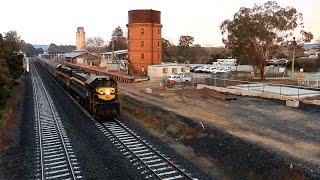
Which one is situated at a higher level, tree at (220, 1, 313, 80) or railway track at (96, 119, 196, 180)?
tree at (220, 1, 313, 80)

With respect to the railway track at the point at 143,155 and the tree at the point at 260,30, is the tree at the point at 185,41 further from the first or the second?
the railway track at the point at 143,155

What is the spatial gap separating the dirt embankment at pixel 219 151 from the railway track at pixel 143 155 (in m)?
1.51

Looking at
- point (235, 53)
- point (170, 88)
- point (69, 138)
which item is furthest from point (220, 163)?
point (235, 53)

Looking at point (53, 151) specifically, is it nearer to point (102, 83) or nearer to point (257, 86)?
point (102, 83)

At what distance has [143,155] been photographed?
16.2 metres

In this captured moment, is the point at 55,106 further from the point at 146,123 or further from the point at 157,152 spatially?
the point at 157,152

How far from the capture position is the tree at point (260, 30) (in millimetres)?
44438

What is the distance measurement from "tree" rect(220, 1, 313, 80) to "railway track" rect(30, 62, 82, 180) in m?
30.5

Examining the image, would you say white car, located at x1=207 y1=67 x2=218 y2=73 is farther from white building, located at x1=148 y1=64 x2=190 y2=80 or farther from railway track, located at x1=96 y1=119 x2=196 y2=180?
railway track, located at x1=96 y1=119 x2=196 y2=180

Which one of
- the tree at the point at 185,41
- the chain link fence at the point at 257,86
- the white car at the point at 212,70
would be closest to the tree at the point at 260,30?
the chain link fence at the point at 257,86

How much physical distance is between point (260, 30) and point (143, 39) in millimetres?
24509

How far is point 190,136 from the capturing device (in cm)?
1962

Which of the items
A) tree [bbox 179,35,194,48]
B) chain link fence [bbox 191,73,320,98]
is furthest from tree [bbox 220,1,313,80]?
tree [bbox 179,35,194,48]

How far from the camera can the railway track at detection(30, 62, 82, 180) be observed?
14.1m
